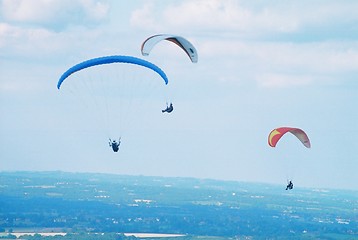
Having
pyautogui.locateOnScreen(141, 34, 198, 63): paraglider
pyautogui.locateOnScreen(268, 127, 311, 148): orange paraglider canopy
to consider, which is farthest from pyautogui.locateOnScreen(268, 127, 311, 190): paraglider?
pyautogui.locateOnScreen(141, 34, 198, 63): paraglider

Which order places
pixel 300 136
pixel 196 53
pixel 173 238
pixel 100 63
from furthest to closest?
pixel 173 238
pixel 300 136
pixel 196 53
pixel 100 63

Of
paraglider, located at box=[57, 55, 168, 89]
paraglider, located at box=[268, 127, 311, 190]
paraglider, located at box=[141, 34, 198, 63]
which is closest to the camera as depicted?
paraglider, located at box=[141, 34, 198, 63]

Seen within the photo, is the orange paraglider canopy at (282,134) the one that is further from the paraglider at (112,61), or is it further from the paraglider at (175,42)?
the paraglider at (112,61)

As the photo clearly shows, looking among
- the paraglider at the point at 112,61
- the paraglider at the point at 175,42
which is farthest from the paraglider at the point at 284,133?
the paraglider at the point at 112,61

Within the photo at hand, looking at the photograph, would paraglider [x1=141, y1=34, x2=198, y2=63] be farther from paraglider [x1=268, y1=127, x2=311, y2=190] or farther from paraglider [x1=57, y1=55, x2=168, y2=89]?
paraglider [x1=268, y1=127, x2=311, y2=190]

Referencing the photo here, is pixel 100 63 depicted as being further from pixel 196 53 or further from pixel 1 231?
pixel 1 231

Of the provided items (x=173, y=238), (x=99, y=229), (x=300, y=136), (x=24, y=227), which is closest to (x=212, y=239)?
(x=173, y=238)
